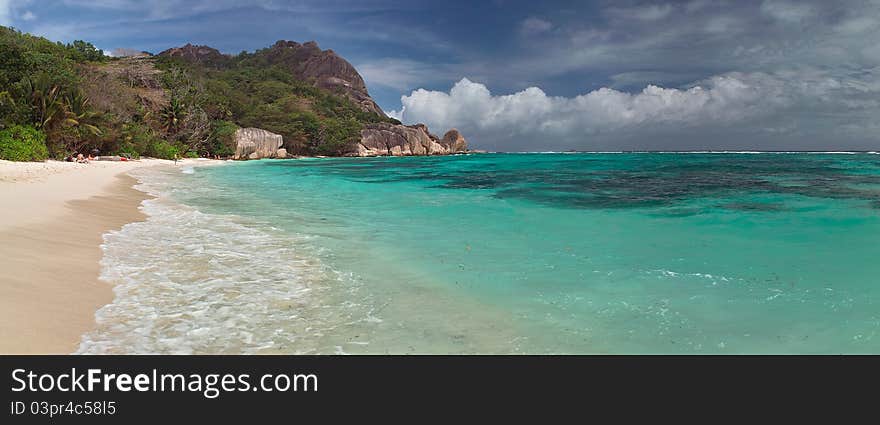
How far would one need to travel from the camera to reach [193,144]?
2245 inches

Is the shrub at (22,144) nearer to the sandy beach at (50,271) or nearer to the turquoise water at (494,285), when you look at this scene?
the sandy beach at (50,271)

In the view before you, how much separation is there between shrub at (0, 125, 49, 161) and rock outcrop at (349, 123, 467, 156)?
70.3m

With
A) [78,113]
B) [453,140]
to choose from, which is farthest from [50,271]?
[453,140]

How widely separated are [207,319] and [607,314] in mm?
3972

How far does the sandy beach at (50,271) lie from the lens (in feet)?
11.6

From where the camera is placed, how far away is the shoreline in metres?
3.55

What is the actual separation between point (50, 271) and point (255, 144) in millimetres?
69469

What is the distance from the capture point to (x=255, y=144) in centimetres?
6931

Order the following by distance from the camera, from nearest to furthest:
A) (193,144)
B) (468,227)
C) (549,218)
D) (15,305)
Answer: (15,305) < (468,227) < (549,218) < (193,144)

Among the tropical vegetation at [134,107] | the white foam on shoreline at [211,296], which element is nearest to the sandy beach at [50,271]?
the white foam on shoreline at [211,296]

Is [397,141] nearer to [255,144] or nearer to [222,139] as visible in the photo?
[255,144]

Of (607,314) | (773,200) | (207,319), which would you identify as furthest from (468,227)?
(773,200)

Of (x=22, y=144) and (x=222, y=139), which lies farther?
(x=222, y=139)
